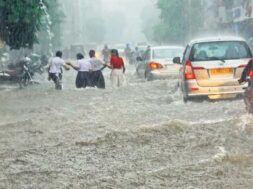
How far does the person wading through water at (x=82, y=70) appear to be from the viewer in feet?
70.2

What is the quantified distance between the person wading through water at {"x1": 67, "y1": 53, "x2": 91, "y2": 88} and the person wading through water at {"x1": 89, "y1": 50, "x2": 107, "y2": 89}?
0.44 ft

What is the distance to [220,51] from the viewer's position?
1541cm

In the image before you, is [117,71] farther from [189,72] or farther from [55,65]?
[189,72]

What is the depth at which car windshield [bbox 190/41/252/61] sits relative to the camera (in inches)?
596

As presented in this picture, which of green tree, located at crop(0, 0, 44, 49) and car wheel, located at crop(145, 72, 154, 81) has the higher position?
green tree, located at crop(0, 0, 44, 49)

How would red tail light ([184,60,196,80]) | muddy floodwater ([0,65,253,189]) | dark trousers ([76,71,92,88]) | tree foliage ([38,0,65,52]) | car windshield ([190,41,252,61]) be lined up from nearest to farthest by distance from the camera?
1. muddy floodwater ([0,65,253,189])
2. red tail light ([184,60,196,80])
3. car windshield ([190,41,252,61])
4. dark trousers ([76,71,92,88])
5. tree foliage ([38,0,65,52])

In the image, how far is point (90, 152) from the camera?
9.49m

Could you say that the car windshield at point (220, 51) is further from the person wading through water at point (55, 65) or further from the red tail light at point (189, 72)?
the person wading through water at point (55, 65)

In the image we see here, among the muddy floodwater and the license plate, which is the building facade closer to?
the license plate

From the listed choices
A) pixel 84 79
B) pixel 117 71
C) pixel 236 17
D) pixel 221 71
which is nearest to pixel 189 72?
pixel 221 71

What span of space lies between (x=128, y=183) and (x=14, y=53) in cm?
5186

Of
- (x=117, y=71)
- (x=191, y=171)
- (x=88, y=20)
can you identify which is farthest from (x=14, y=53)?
(x=88, y=20)

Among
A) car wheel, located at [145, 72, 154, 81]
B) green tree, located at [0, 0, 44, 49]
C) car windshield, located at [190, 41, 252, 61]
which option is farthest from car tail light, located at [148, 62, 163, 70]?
car windshield, located at [190, 41, 252, 61]

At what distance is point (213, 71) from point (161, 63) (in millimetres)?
9156
